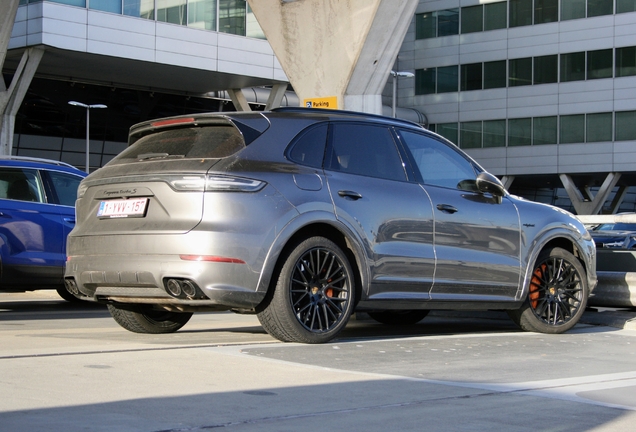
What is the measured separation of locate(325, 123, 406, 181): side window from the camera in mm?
7344

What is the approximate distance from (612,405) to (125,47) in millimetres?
39178

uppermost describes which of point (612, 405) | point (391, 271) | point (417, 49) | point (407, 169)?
point (417, 49)

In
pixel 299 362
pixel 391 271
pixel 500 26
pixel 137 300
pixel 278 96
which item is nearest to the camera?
pixel 299 362

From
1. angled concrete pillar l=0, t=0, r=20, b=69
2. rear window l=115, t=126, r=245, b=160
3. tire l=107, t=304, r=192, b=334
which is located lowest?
tire l=107, t=304, r=192, b=334

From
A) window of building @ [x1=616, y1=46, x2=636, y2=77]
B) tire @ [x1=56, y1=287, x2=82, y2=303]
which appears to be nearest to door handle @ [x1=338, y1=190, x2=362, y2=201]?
tire @ [x1=56, y1=287, x2=82, y2=303]

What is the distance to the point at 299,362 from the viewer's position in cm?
588

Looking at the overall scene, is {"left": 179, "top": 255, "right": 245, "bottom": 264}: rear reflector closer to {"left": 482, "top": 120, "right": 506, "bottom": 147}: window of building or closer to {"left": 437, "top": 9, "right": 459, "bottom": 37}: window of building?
{"left": 482, "top": 120, "right": 506, "bottom": 147}: window of building

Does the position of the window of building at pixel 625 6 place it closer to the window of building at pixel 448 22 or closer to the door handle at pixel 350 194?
the window of building at pixel 448 22

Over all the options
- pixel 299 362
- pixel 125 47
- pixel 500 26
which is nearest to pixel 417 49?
pixel 500 26

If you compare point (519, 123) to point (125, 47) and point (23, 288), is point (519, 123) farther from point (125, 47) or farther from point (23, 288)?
A: point (23, 288)

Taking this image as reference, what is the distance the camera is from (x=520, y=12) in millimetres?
58406

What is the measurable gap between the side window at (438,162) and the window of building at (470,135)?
53980mm

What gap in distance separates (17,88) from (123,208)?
36.4 meters

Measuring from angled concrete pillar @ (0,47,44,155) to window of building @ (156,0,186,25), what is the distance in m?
5.65
